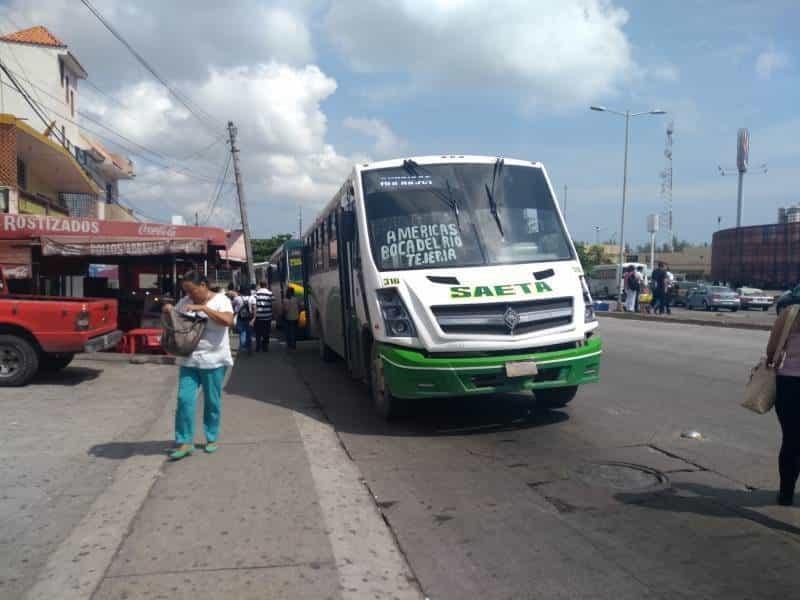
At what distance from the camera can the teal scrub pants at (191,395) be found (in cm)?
622

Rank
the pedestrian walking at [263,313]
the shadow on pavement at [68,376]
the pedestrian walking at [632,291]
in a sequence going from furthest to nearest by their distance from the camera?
the pedestrian walking at [632,291], the pedestrian walking at [263,313], the shadow on pavement at [68,376]

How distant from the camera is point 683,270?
296 ft

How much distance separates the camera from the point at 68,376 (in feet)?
38.3

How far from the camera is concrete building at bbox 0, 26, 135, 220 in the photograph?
74.6ft

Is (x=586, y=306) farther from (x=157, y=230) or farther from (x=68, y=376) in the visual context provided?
(x=157, y=230)

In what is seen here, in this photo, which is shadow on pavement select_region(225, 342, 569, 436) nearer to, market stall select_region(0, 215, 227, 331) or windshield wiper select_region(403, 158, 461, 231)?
windshield wiper select_region(403, 158, 461, 231)

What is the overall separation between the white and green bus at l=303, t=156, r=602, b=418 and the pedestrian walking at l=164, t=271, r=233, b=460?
1759 millimetres

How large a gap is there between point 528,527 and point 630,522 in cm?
68

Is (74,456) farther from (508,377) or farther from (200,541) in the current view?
(508,377)

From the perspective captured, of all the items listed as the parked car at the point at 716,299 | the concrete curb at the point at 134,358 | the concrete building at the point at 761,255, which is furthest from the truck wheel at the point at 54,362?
the concrete building at the point at 761,255

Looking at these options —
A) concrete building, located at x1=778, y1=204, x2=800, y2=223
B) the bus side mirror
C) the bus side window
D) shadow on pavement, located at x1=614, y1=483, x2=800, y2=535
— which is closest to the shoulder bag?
the bus side mirror

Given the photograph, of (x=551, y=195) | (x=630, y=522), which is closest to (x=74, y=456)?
(x=630, y=522)

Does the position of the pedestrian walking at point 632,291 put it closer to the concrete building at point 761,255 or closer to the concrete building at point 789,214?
the concrete building at point 761,255

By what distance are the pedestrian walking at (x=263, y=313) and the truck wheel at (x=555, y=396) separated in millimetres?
8306
